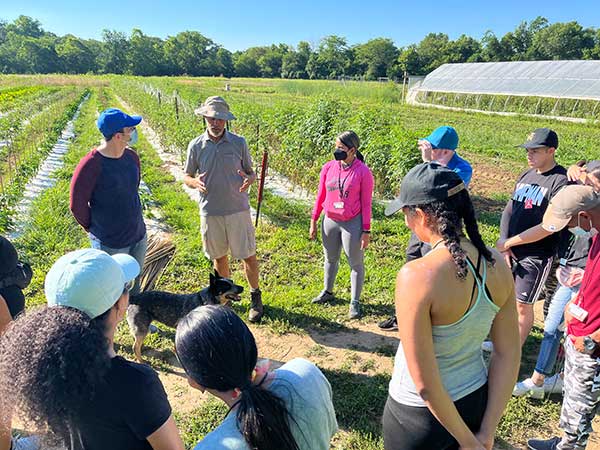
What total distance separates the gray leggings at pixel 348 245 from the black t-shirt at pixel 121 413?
301cm

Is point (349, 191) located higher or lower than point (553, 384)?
higher

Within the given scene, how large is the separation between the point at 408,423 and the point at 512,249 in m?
2.21

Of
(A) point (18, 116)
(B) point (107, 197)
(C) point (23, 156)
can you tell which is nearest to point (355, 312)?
(B) point (107, 197)

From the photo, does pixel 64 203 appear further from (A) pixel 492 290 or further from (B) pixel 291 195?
(A) pixel 492 290

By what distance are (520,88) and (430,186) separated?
28.8 m

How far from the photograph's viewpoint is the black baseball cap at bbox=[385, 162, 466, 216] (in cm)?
153

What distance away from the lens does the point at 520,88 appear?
1016 inches

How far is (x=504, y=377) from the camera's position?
5.60 feet

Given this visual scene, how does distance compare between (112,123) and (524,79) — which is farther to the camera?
(524,79)

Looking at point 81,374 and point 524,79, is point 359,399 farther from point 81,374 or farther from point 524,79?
point 524,79

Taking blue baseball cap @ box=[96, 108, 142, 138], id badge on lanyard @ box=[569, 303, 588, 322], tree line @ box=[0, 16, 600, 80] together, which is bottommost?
id badge on lanyard @ box=[569, 303, 588, 322]

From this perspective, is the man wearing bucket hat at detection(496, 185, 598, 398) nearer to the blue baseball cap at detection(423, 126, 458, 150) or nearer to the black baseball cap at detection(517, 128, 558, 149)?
the black baseball cap at detection(517, 128, 558, 149)

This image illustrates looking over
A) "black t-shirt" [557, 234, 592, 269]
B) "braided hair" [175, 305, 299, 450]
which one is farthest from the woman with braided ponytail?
"black t-shirt" [557, 234, 592, 269]

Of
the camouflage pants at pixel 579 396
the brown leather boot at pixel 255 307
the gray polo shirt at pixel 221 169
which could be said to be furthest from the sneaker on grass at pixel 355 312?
the camouflage pants at pixel 579 396
